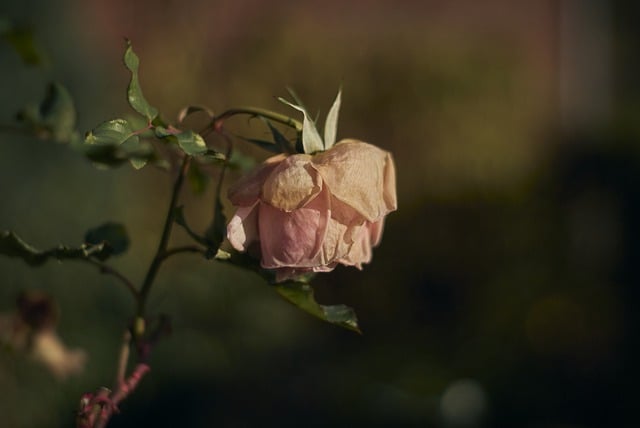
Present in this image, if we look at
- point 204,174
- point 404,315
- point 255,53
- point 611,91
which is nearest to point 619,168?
point 404,315

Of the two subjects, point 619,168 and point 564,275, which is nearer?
point 564,275

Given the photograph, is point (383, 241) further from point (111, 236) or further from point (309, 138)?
point (309, 138)

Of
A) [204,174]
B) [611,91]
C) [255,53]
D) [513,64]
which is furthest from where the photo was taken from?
[611,91]

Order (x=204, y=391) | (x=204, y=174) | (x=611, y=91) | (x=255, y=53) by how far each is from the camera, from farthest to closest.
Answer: (x=611, y=91) < (x=255, y=53) < (x=204, y=391) < (x=204, y=174)

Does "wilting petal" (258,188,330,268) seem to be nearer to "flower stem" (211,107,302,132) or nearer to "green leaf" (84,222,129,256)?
"flower stem" (211,107,302,132)

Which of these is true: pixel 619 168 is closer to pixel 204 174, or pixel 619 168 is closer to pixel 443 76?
pixel 443 76

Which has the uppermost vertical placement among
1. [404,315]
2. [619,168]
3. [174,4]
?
[174,4]

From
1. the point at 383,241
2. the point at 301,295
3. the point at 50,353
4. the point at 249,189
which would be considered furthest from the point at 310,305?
the point at 383,241
